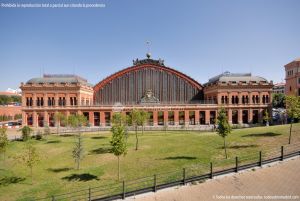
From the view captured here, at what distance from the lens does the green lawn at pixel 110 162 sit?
75.3 feet

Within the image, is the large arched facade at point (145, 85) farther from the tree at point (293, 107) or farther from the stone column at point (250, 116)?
the tree at point (293, 107)

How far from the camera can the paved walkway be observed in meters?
16.0

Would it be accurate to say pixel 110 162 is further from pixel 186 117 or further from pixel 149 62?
pixel 149 62

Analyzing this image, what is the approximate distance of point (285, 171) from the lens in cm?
1905

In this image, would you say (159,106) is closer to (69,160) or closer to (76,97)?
→ (76,97)

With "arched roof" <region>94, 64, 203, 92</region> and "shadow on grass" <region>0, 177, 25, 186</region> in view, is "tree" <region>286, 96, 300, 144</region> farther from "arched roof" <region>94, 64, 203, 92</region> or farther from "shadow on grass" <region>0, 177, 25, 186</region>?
"arched roof" <region>94, 64, 203, 92</region>

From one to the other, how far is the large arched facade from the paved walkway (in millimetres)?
59743

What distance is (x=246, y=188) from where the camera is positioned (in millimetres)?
17031

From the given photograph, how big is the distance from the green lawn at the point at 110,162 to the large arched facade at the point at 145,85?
40.4m

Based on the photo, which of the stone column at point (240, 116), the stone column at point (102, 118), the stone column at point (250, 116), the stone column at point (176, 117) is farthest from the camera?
the stone column at point (176, 117)

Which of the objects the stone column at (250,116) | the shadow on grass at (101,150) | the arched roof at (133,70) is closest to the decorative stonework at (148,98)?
the arched roof at (133,70)

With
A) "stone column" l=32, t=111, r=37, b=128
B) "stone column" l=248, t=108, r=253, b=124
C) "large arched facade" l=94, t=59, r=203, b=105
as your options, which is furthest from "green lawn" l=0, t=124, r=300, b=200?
"large arched facade" l=94, t=59, r=203, b=105

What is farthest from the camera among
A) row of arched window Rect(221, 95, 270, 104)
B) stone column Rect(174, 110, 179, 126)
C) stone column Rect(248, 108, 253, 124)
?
row of arched window Rect(221, 95, 270, 104)

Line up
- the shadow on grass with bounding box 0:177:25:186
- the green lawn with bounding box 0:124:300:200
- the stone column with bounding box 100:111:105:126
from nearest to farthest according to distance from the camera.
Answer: the green lawn with bounding box 0:124:300:200 → the shadow on grass with bounding box 0:177:25:186 → the stone column with bounding box 100:111:105:126
